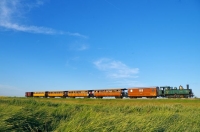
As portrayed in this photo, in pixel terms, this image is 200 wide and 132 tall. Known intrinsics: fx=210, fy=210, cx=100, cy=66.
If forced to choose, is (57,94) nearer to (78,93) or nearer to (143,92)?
(78,93)

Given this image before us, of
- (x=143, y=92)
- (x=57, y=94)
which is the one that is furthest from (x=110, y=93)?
(x=57, y=94)

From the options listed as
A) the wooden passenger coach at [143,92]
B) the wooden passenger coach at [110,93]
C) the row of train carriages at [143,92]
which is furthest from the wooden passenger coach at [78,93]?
the wooden passenger coach at [143,92]

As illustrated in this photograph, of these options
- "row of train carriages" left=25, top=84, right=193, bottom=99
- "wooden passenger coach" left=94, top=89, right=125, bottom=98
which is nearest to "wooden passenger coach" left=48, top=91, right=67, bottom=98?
"row of train carriages" left=25, top=84, right=193, bottom=99

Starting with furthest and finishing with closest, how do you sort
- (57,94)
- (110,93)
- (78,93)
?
(57,94), (78,93), (110,93)

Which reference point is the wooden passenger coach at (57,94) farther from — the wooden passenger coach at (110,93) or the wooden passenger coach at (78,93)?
the wooden passenger coach at (110,93)

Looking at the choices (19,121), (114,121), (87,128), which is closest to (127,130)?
(114,121)

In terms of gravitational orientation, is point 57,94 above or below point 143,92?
below

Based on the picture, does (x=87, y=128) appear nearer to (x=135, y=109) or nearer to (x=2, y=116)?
(x=2, y=116)

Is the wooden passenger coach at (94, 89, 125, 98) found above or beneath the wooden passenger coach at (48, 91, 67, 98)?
above

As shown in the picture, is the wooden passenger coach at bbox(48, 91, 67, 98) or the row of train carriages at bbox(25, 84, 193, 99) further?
the wooden passenger coach at bbox(48, 91, 67, 98)

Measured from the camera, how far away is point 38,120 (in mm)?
8328

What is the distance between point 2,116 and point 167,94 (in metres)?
39.3

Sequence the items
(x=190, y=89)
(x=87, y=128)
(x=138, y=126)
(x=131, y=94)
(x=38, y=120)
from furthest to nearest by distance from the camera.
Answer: (x=131, y=94) < (x=190, y=89) < (x=38, y=120) < (x=138, y=126) < (x=87, y=128)

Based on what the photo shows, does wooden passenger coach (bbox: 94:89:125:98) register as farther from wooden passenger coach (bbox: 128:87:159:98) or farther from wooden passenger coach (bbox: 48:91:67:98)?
wooden passenger coach (bbox: 48:91:67:98)
